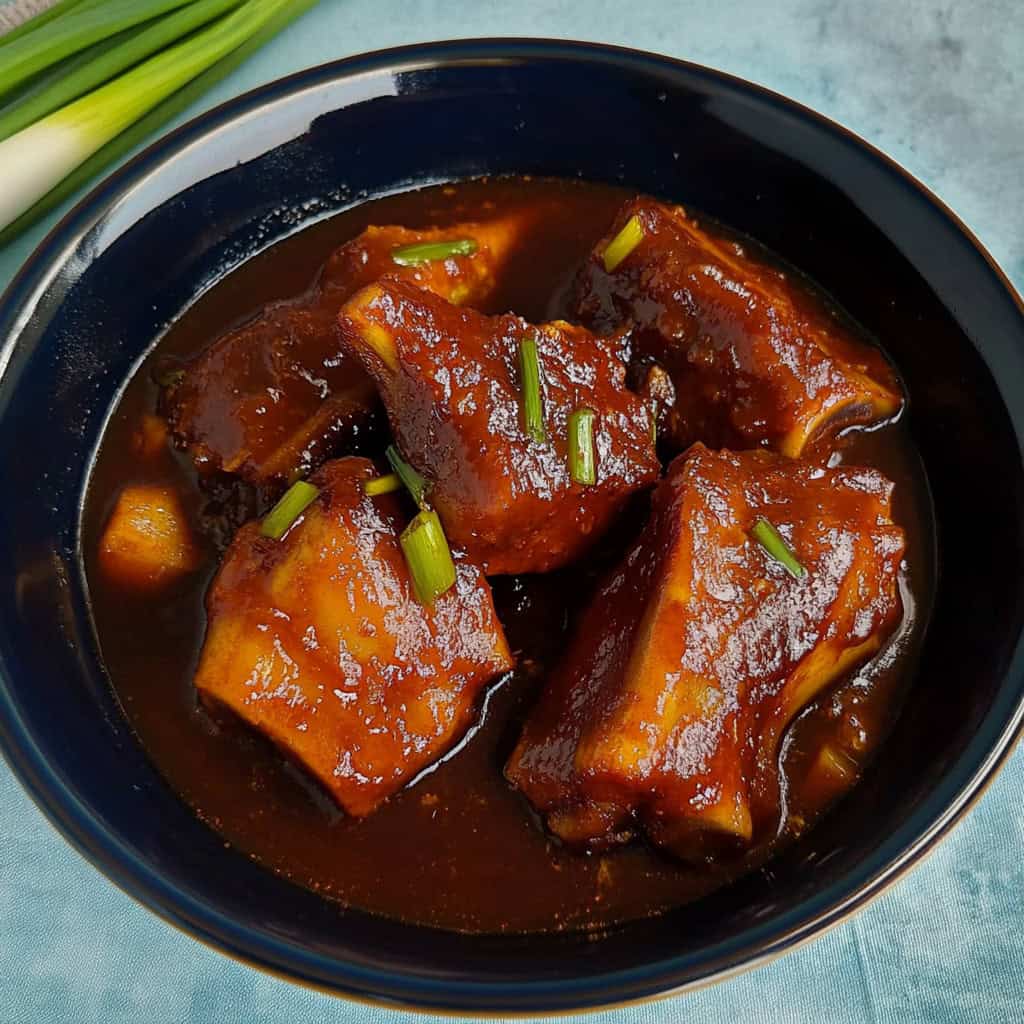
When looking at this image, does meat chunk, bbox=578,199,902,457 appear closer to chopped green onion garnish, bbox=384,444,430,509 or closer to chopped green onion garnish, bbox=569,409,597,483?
chopped green onion garnish, bbox=569,409,597,483

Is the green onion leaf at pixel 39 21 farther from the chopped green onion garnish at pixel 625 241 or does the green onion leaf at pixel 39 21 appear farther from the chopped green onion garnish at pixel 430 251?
the chopped green onion garnish at pixel 625 241

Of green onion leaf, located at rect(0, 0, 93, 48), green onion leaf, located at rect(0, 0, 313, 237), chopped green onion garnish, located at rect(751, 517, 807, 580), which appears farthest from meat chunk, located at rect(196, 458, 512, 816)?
green onion leaf, located at rect(0, 0, 93, 48)

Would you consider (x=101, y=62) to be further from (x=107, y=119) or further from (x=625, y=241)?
(x=625, y=241)

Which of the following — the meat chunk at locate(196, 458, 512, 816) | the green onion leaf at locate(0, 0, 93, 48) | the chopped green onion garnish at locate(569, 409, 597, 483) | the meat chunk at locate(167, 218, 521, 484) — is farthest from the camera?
the green onion leaf at locate(0, 0, 93, 48)

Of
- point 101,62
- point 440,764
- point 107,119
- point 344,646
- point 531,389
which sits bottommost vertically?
point 440,764

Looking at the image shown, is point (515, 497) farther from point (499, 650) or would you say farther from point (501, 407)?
point (499, 650)

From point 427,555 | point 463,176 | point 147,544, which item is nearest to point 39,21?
point 463,176
